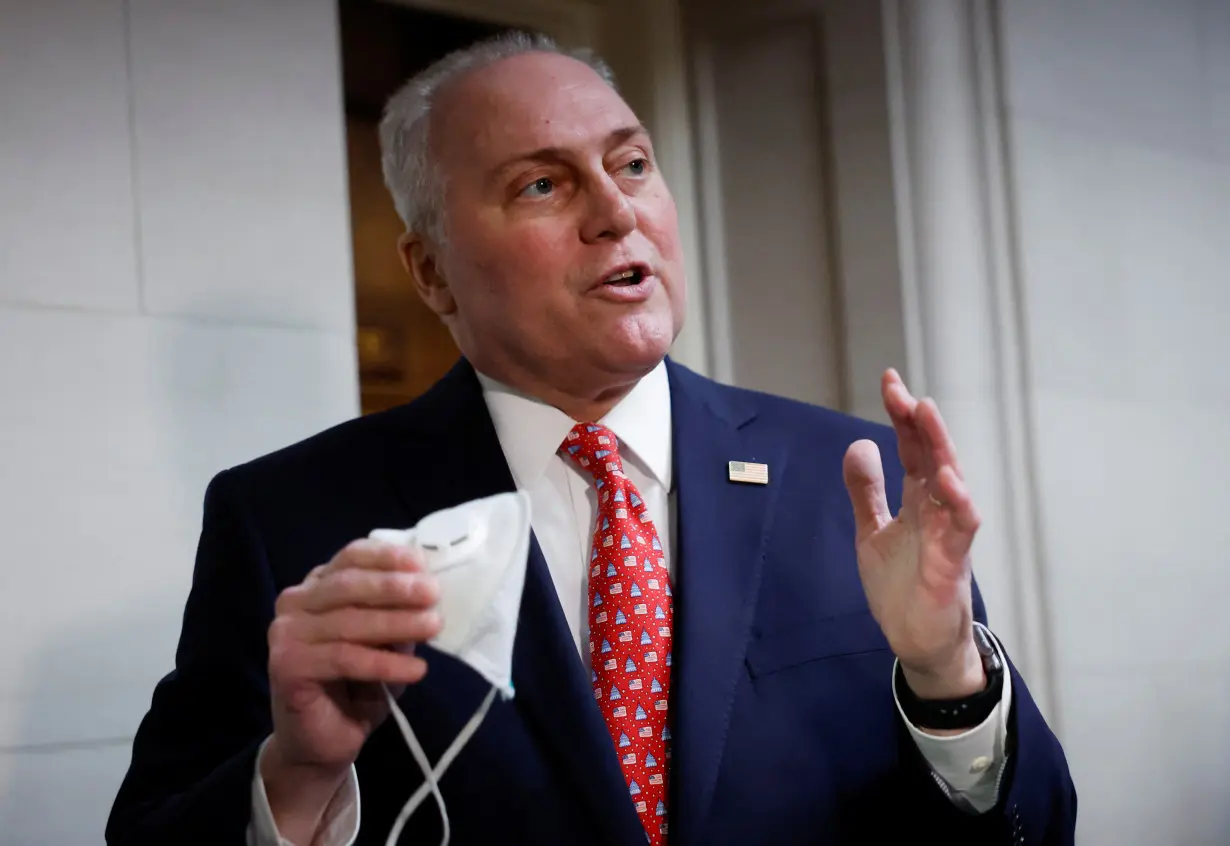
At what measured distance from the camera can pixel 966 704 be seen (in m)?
1.19

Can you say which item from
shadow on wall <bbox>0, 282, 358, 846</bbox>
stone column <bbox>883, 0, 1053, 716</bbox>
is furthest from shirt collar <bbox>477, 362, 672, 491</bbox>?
stone column <bbox>883, 0, 1053, 716</bbox>

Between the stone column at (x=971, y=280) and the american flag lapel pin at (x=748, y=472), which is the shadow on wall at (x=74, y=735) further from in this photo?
the stone column at (x=971, y=280)

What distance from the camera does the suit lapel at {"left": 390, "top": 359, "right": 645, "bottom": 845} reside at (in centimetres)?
124

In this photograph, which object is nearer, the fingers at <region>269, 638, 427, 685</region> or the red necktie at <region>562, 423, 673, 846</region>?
the fingers at <region>269, 638, 427, 685</region>

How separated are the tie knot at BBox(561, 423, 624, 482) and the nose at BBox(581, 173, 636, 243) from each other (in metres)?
0.22

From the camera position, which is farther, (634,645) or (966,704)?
(634,645)

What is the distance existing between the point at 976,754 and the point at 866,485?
0.93 feet

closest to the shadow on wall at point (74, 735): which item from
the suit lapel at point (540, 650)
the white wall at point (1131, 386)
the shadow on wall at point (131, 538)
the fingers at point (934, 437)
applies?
Answer: the shadow on wall at point (131, 538)

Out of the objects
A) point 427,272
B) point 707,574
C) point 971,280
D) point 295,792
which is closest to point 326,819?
point 295,792

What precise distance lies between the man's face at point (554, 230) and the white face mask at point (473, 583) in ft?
1.55

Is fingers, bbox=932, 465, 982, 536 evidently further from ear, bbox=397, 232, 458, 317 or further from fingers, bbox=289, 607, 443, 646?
ear, bbox=397, 232, 458, 317

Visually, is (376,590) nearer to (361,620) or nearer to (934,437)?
(361,620)

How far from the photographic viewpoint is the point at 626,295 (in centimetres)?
144

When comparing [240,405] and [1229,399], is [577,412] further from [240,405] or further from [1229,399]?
[1229,399]
